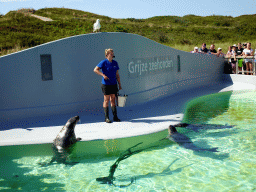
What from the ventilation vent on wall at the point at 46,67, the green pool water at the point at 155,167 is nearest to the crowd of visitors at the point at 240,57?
the green pool water at the point at 155,167

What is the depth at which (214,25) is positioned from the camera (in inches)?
2665

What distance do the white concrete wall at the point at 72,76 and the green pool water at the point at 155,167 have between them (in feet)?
7.31

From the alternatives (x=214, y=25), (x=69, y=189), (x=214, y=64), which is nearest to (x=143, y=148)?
(x=69, y=189)

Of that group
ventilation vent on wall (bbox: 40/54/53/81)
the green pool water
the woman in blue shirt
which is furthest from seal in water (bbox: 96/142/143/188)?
ventilation vent on wall (bbox: 40/54/53/81)

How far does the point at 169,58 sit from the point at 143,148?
24.7ft

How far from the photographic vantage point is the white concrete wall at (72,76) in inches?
317

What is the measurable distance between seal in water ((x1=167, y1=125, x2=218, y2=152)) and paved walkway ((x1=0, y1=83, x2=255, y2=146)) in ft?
1.51

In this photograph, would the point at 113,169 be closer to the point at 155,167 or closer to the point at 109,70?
the point at 155,167

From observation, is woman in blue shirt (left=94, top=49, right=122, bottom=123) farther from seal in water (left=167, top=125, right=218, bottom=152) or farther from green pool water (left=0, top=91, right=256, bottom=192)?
seal in water (left=167, top=125, right=218, bottom=152)

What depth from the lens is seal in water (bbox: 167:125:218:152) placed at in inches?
253

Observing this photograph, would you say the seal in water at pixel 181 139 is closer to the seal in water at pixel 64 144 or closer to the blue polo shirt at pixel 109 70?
the blue polo shirt at pixel 109 70

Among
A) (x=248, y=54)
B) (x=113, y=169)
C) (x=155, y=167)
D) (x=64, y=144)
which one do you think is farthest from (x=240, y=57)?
(x=113, y=169)

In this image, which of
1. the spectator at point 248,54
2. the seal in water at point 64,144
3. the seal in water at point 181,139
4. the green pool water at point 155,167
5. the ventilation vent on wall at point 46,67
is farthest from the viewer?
the spectator at point 248,54

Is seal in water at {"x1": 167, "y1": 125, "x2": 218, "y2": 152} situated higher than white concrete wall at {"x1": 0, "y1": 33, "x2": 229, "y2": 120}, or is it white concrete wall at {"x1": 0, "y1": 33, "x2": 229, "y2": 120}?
white concrete wall at {"x1": 0, "y1": 33, "x2": 229, "y2": 120}
